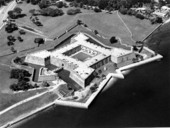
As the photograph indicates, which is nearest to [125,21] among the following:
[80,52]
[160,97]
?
[80,52]

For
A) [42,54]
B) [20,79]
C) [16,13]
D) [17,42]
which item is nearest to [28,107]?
[20,79]

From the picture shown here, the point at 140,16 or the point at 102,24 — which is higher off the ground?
the point at 140,16

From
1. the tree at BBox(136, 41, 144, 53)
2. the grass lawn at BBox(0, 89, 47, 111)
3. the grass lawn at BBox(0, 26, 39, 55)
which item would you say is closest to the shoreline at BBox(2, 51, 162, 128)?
the grass lawn at BBox(0, 89, 47, 111)

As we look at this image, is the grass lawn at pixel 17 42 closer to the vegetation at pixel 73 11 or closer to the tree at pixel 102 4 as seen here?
the vegetation at pixel 73 11

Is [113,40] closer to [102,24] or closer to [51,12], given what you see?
[102,24]

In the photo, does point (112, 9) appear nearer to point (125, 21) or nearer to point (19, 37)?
point (125, 21)
